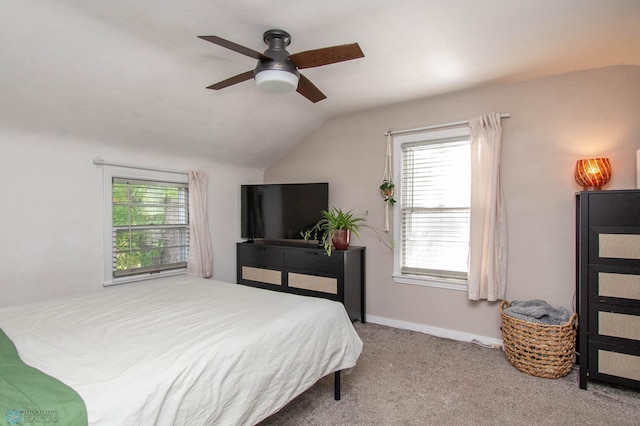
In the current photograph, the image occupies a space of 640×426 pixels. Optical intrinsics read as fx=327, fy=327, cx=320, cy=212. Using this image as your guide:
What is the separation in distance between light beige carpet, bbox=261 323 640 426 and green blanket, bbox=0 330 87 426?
1.24m

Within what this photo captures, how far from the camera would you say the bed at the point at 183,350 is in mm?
1106

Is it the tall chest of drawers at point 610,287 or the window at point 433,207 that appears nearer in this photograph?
the tall chest of drawers at point 610,287

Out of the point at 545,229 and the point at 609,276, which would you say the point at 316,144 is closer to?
the point at 545,229

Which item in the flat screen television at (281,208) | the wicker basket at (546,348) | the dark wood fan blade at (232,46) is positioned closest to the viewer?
the dark wood fan blade at (232,46)

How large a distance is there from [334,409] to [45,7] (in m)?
2.87

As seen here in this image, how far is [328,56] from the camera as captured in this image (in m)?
1.92

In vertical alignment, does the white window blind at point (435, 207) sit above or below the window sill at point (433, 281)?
above

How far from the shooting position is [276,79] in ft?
6.51

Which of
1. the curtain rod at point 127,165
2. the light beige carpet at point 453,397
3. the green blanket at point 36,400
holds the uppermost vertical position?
the curtain rod at point 127,165

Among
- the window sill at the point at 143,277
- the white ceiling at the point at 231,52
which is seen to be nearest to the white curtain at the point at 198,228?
the window sill at the point at 143,277

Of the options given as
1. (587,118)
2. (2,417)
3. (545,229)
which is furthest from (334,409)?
(587,118)

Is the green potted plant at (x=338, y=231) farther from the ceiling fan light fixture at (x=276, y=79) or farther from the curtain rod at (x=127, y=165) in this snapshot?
the ceiling fan light fixture at (x=276, y=79)

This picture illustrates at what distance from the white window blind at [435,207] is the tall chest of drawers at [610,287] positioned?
1.06 metres

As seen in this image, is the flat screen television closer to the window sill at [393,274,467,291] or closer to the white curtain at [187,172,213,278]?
the white curtain at [187,172,213,278]
